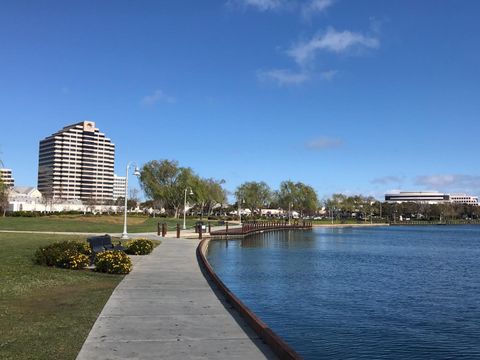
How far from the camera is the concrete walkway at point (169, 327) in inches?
Result: 303

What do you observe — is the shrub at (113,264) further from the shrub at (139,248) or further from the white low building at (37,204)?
the white low building at (37,204)

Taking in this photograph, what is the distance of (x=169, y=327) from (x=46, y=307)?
3.22 m

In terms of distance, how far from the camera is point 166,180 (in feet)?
395

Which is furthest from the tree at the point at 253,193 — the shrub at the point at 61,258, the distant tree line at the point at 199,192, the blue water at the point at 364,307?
the shrub at the point at 61,258

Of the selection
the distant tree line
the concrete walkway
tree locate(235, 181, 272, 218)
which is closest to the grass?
the concrete walkway

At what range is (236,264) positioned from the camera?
28.4 meters

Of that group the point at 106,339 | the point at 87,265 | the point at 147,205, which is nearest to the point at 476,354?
the point at 106,339

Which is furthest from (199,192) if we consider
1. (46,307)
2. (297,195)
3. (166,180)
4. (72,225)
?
(46,307)

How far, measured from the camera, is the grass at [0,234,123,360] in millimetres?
7773

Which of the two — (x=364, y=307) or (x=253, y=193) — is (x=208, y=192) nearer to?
(x=253, y=193)

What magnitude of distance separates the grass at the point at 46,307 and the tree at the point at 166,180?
9853cm

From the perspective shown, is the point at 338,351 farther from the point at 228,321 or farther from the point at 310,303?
the point at 310,303

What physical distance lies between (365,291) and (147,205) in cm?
17027

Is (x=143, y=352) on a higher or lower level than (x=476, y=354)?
higher
